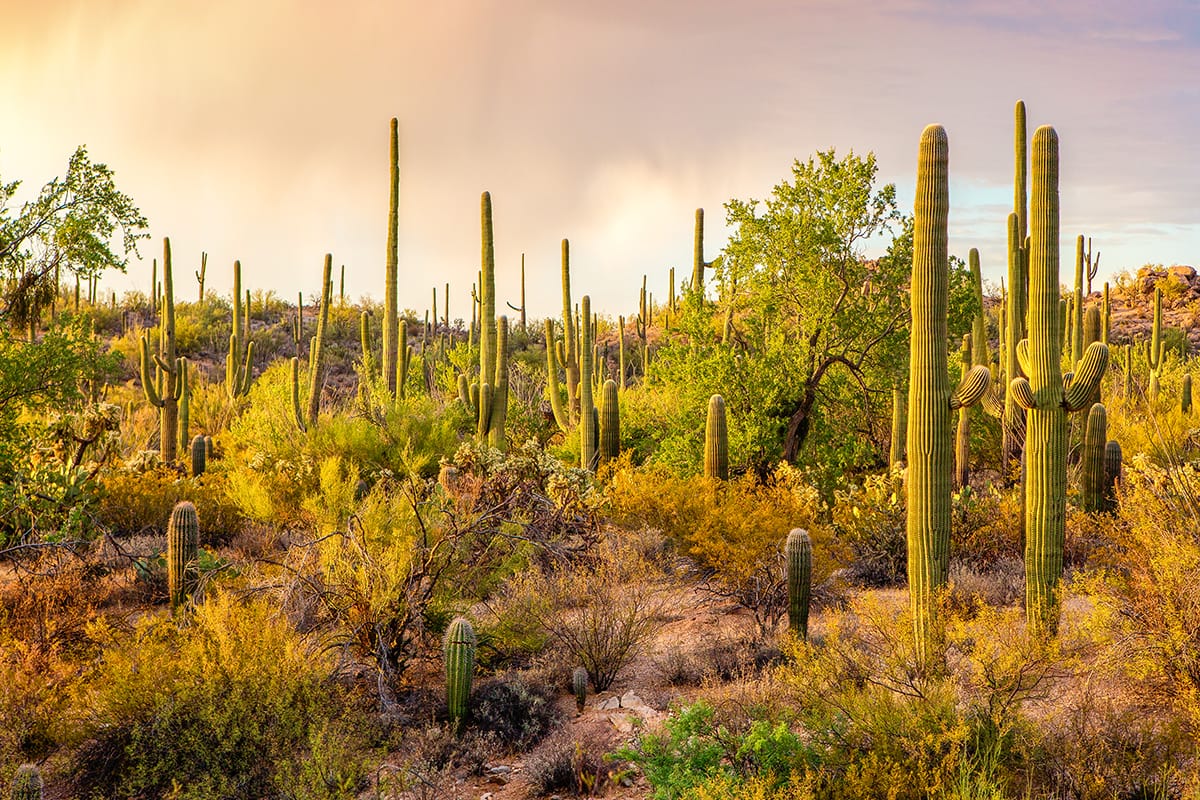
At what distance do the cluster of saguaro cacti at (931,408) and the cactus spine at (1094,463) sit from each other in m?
5.20

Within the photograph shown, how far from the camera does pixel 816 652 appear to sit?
680 centimetres

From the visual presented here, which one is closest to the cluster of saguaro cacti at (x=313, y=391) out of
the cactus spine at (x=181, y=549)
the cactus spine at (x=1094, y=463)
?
the cactus spine at (x=181, y=549)

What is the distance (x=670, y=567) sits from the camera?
10.2 m

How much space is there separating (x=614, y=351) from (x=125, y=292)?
22371 millimetres

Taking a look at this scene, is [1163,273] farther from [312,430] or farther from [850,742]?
[850,742]

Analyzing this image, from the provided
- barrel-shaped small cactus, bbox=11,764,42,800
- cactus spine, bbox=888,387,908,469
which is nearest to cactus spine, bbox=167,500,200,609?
barrel-shaped small cactus, bbox=11,764,42,800

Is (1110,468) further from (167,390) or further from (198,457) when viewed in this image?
(167,390)

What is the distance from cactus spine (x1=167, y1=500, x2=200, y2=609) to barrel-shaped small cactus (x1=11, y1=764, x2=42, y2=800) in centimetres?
380

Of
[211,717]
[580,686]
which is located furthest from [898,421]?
[211,717]

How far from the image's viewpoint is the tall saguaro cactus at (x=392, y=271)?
1764cm

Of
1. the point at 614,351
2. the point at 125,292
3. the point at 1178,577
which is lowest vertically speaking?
the point at 1178,577

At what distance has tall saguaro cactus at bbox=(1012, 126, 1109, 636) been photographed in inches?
310

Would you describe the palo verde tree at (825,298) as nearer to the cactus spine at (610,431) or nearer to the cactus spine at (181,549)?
the cactus spine at (610,431)

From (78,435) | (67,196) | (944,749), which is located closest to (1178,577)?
(944,749)
